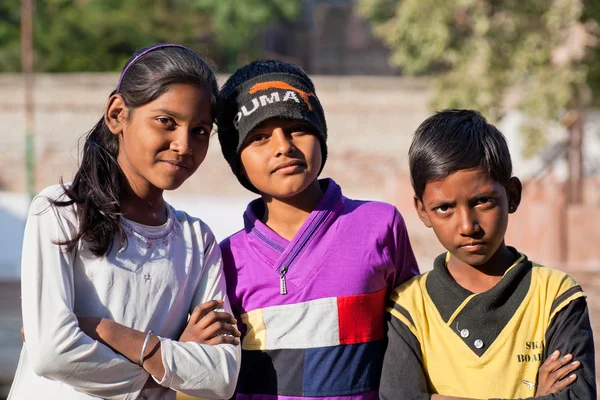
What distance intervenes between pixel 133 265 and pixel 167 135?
13.7 inches

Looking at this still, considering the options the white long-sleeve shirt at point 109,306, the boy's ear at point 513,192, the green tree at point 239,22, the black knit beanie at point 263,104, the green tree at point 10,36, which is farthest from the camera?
the green tree at point 239,22

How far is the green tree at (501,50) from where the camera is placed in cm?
1203

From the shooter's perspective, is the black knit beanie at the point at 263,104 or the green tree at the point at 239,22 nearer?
the black knit beanie at the point at 263,104

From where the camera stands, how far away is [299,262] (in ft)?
8.24

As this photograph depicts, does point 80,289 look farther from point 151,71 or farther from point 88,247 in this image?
point 151,71

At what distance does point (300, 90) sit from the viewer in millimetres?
2555

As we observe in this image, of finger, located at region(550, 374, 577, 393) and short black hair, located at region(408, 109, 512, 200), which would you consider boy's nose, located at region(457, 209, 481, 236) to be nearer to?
short black hair, located at region(408, 109, 512, 200)

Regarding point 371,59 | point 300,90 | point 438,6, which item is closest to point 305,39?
point 371,59

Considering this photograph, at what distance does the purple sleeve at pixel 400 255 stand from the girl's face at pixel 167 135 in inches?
24.6

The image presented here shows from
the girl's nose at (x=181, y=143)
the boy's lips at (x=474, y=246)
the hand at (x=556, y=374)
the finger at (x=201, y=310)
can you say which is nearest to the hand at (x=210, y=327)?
the finger at (x=201, y=310)

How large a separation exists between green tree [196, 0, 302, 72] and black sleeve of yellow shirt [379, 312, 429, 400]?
2908 centimetres

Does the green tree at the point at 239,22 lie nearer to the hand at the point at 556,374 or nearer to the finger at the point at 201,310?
the finger at the point at 201,310

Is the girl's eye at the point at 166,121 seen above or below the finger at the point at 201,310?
above

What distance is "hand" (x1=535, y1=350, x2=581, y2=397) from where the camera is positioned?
216 centimetres
